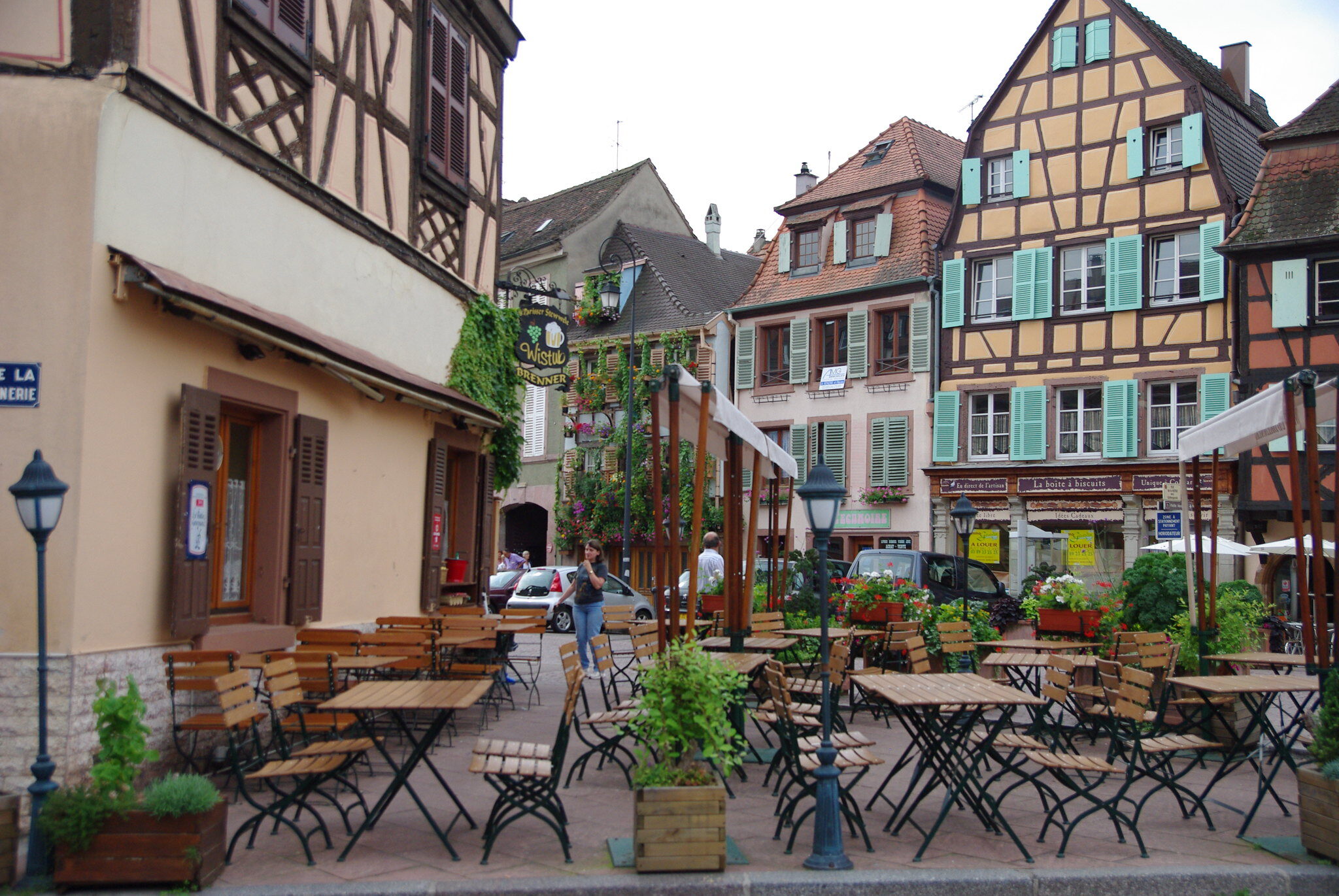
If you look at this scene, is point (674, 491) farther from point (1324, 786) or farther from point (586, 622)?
point (586, 622)

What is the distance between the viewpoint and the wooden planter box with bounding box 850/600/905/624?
1245cm

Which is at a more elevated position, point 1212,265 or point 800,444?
point 1212,265

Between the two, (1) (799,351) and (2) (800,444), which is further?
(1) (799,351)

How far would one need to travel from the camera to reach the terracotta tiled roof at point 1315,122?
879 inches

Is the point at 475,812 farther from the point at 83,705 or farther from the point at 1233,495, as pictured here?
the point at 1233,495

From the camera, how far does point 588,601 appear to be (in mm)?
13414

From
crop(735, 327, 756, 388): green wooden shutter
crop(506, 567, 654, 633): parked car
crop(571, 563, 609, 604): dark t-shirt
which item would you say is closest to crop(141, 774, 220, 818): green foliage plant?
crop(571, 563, 609, 604): dark t-shirt

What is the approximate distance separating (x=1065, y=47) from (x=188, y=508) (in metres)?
23.6

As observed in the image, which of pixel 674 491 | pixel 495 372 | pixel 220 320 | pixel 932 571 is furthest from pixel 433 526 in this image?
pixel 932 571

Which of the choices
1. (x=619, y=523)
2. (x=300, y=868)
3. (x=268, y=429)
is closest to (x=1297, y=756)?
(x=300, y=868)

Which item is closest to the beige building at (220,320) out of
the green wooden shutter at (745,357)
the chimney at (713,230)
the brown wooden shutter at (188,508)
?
the brown wooden shutter at (188,508)

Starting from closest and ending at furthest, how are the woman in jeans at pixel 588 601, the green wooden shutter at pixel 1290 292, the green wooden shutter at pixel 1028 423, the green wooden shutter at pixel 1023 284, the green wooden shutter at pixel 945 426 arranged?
1. the woman in jeans at pixel 588 601
2. the green wooden shutter at pixel 1290 292
3. the green wooden shutter at pixel 1028 423
4. the green wooden shutter at pixel 1023 284
5. the green wooden shutter at pixel 945 426

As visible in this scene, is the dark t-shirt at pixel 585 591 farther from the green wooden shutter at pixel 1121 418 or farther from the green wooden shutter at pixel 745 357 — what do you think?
the green wooden shutter at pixel 745 357

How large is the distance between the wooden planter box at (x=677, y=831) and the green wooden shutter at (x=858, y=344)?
952 inches
